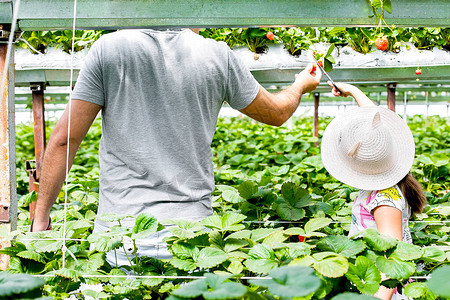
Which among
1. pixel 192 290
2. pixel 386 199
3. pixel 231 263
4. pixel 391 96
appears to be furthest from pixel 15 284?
pixel 391 96

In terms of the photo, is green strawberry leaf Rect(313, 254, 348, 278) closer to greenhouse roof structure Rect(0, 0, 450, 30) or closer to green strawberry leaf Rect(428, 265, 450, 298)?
green strawberry leaf Rect(428, 265, 450, 298)

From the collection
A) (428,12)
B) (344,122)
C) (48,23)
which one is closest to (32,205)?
(48,23)

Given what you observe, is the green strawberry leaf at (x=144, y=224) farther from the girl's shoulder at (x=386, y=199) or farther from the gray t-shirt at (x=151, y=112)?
the girl's shoulder at (x=386, y=199)

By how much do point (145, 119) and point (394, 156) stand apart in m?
0.85

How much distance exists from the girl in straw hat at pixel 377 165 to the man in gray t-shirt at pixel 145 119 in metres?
0.52

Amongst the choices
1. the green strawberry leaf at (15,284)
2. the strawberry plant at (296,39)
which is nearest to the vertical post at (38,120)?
the strawberry plant at (296,39)

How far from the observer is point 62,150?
1.44m

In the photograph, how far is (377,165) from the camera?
5.45ft

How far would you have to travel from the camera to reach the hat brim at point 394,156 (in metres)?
1.66

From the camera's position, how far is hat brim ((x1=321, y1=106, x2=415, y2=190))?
166cm

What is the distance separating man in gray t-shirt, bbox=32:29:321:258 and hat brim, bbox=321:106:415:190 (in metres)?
0.52

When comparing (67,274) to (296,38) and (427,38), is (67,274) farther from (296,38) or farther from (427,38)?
(427,38)

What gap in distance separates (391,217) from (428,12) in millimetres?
741

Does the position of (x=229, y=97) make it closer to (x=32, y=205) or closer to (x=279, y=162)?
(x=32, y=205)
